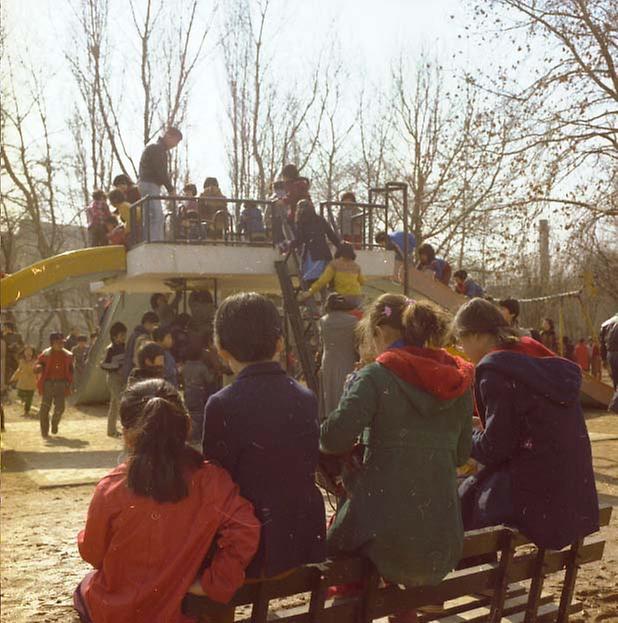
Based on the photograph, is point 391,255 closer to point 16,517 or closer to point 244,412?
point 16,517

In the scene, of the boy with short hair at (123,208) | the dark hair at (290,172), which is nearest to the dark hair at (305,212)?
the dark hair at (290,172)

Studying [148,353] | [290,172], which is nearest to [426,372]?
[148,353]

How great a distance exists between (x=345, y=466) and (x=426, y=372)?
472 millimetres

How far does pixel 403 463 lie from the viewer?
3.32 m

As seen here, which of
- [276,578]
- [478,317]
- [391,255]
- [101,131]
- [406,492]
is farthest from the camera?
[101,131]

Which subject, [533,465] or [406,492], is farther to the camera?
[533,465]

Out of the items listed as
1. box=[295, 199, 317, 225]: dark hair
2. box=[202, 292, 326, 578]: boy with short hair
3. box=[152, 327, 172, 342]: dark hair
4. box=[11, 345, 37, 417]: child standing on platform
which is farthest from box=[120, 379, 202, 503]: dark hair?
box=[11, 345, 37, 417]: child standing on platform

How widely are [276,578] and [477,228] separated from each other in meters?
19.3

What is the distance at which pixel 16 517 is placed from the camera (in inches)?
320

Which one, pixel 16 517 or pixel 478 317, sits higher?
pixel 478 317

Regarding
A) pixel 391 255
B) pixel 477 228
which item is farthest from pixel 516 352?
pixel 477 228

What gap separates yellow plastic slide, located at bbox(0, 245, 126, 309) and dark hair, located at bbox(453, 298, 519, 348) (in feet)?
42.9

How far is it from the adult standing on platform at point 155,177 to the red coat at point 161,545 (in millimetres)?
11890

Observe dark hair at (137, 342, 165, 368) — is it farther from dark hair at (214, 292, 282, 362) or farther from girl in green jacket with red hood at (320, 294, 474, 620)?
dark hair at (214, 292, 282, 362)
